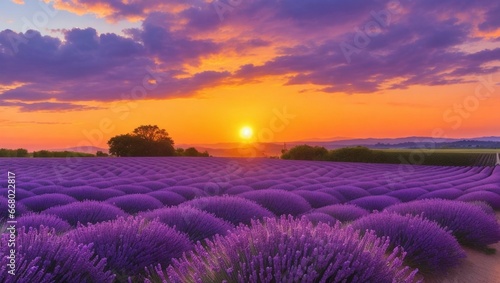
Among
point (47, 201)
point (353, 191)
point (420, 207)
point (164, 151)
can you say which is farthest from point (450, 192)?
point (164, 151)

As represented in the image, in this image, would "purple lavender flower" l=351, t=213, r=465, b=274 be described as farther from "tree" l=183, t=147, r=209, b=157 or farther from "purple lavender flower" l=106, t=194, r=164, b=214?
"tree" l=183, t=147, r=209, b=157

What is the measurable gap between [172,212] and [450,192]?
6845 millimetres

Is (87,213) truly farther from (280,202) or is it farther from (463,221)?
(463,221)

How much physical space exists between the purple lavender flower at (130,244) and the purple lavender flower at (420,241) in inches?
73.8

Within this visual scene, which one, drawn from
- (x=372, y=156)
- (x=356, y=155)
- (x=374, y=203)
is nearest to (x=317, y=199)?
(x=374, y=203)

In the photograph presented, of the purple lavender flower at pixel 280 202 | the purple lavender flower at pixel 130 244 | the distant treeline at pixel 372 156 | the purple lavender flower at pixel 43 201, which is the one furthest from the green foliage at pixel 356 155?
the purple lavender flower at pixel 130 244

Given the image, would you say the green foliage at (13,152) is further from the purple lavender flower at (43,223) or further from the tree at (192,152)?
the purple lavender flower at (43,223)

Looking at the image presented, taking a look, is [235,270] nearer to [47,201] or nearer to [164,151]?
[47,201]

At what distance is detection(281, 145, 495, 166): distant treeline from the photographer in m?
35.4

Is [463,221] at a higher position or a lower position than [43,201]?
lower

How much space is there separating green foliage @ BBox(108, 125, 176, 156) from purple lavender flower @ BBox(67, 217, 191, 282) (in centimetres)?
3241

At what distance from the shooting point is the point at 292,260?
7.65 feet

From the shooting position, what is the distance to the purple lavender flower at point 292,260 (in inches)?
86.9

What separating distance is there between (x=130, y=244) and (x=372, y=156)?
112ft
